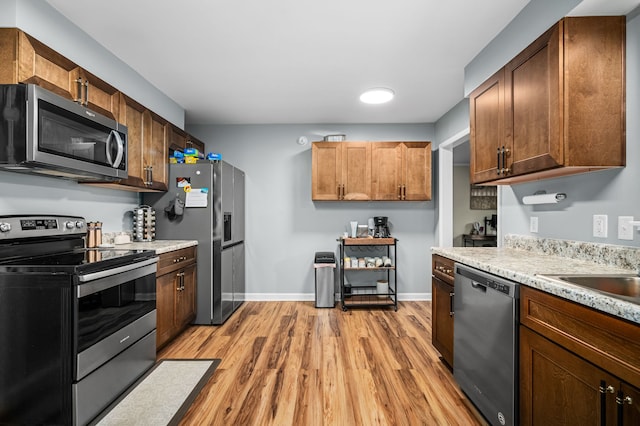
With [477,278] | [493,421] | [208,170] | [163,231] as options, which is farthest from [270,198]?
[493,421]

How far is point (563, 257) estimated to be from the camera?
1.88m

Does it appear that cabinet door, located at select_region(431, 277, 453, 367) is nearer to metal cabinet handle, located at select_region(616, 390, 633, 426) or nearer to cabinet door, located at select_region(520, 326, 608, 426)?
cabinet door, located at select_region(520, 326, 608, 426)

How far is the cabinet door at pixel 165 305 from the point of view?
2584mm

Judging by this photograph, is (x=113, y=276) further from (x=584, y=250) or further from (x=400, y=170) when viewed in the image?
(x=400, y=170)

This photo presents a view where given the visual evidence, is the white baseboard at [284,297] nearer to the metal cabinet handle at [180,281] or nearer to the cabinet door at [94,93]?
the metal cabinet handle at [180,281]

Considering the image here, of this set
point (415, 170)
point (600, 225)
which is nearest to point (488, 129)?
point (600, 225)

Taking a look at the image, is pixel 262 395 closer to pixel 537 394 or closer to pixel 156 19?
pixel 537 394

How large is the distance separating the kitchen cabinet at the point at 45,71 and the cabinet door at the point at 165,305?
1429 mm

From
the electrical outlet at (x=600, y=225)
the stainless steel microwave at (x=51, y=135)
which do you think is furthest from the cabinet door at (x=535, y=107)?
the stainless steel microwave at (x=51, y=135)

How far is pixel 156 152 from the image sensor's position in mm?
3000

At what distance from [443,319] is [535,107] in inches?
62.8

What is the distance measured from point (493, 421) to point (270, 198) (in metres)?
3.43

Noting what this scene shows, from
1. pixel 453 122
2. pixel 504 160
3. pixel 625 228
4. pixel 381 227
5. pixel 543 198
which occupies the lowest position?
pixel 381 227

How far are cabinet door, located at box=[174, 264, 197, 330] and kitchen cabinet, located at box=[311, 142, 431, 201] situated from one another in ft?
6.11
